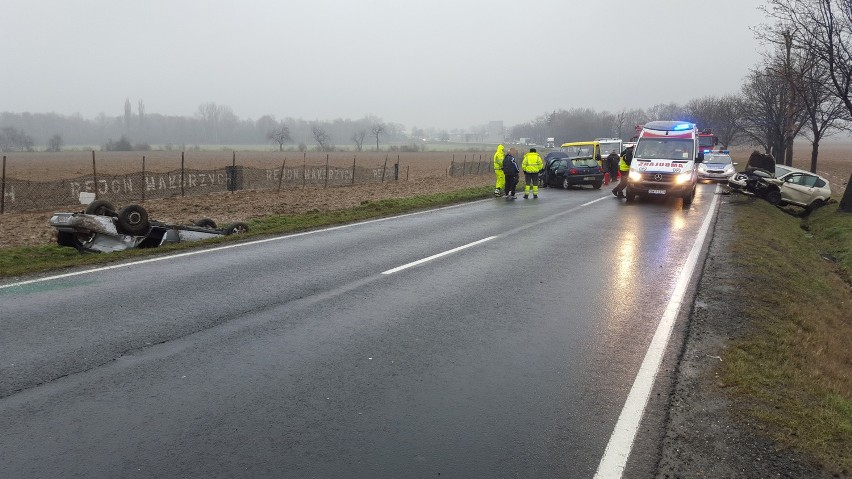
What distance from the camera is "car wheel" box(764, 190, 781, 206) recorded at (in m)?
20.0

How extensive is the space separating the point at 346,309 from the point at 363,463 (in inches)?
123

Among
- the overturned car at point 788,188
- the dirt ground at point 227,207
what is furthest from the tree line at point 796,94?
the dirt ground at point 227,207

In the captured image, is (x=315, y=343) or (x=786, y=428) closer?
(x=786, y=428)

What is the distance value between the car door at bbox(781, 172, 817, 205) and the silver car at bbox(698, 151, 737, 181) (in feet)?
27.7

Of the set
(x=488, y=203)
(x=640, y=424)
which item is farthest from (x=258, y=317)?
(x=488, y=203)

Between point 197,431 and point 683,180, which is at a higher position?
point 683,180

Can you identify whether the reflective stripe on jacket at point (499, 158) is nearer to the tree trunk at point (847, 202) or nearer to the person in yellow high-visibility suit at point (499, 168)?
the person in yellow high-visibility suit at point (499, 168)

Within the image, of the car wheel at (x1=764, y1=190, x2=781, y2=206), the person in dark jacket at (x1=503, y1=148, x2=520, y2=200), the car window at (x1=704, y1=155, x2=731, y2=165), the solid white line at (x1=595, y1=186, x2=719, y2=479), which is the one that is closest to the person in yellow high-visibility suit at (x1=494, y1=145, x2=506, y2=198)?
the person in dark jacket at (x1=503, y1=148, x2=520, y2=200)

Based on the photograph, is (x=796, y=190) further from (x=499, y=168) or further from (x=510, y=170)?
(x=499, y=168)

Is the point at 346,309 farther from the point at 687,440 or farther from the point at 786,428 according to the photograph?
the point at 786,428

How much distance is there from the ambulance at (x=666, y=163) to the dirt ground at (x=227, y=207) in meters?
9.32

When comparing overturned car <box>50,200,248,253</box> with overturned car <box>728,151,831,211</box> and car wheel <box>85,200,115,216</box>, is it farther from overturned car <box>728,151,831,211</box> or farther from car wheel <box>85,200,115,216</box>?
overturned car <box>728,151,831,211</box>

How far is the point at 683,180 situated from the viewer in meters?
17.5

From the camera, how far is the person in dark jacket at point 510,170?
778 inches
